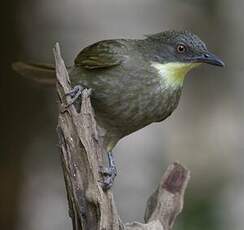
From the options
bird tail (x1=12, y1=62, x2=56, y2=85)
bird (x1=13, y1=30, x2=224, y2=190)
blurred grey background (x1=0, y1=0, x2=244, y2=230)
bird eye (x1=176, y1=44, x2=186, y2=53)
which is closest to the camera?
bird (x1=13, y1=30, x2=224, y2=190)

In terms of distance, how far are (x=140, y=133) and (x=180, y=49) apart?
3.27m

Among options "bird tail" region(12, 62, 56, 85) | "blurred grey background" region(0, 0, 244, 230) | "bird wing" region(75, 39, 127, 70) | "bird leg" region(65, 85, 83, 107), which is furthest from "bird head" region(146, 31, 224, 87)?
"blurred grey background" region(0, 0, 244, 230)

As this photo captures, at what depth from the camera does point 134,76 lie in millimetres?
3709

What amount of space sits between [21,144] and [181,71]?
148 centimetres

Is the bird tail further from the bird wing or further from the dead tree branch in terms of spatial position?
the dead tree branch

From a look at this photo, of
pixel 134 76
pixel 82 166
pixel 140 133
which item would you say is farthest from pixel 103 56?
pixel 140 133

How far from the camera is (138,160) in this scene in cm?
688

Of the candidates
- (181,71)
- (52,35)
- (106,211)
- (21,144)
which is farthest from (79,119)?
(52,35)

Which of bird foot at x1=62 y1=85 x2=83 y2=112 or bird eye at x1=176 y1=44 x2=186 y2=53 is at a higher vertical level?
bird eye at x1=176 y1=44 x2=186 y2=53

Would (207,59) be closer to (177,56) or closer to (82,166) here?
(177,56)

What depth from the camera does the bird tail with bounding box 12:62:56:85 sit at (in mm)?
4047

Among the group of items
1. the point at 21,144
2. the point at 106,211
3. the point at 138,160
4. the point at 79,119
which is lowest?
the point at 138,160

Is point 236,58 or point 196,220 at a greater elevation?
point 236,58

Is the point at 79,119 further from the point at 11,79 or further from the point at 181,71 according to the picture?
the point at 11,79
